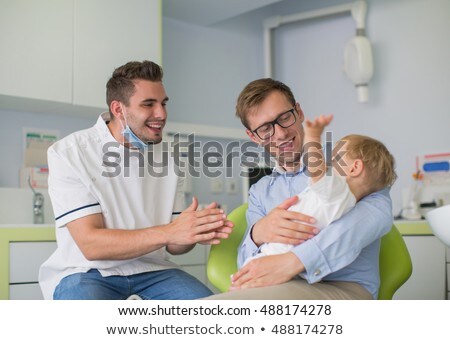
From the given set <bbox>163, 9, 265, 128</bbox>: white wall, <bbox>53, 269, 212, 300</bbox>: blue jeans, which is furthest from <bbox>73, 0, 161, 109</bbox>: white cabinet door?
<bbox>53, 269, 212, 300</bbox>: blue jeans

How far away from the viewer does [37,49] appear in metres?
2.97

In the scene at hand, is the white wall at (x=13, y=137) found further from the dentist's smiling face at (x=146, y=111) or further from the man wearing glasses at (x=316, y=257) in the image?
the man wearing glasses at (x=316, y=257)

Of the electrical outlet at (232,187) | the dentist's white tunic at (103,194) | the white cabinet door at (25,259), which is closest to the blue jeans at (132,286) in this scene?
the dentist's white tunic at (103,194)

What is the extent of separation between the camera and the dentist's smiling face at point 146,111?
82.0 inches

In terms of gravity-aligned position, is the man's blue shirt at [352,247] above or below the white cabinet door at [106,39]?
below

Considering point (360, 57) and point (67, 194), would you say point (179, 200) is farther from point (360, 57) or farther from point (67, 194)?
point (360, 57)

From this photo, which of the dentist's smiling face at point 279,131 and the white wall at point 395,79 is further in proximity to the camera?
the white wall at point 395,79

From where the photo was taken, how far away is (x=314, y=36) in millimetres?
4293

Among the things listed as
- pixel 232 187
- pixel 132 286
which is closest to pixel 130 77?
pixel 132 286

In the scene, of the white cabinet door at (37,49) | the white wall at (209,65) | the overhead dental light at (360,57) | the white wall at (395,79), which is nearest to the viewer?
the white cabinet door at (37,49)

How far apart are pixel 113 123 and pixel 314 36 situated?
8.36 ft

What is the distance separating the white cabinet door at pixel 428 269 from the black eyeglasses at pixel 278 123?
4.58ft

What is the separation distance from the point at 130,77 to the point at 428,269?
1761 millimetres

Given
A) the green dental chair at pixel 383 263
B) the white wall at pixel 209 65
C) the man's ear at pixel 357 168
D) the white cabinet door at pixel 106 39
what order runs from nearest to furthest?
1. the man's ear at pixel 357 168
2. the green dental chair at pixel 383 263
3. the white cabinet door at pixel 106 39
4. the white wall at pixel 209 65
